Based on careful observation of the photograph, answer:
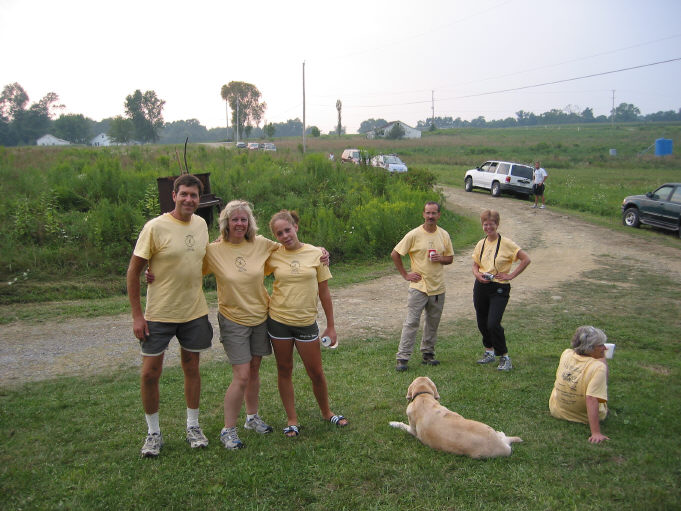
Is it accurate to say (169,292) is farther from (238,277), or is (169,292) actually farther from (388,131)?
(388,131)

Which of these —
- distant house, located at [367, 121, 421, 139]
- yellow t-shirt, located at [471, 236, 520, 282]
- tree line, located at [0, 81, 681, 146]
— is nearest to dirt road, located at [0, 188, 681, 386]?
yellow t-shirt, located at [471, 236, 520, 282]

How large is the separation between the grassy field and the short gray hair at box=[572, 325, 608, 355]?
→ 619 mm

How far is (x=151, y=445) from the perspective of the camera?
3857mm

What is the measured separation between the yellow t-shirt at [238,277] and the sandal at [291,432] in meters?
0.90

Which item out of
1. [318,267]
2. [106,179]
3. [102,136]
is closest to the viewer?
[318,267]

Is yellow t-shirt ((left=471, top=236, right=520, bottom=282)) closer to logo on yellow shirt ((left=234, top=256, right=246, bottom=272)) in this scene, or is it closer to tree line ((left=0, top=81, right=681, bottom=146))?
logo on yellow shirt ((left=234, top=256, right=246, bottom=272))

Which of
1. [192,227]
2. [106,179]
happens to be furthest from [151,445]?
[106,179]

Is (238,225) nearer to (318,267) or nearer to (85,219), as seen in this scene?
(318,267)

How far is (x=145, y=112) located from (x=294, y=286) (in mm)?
84452

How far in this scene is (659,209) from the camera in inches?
647

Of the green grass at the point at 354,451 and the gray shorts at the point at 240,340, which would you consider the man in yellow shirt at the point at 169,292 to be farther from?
the green grass at the point at 354,451

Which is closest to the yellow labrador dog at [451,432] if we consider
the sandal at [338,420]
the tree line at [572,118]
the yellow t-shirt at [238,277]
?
the sandal at [338,420]

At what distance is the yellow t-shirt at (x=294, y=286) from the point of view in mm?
4012

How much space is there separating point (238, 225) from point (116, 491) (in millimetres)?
1919
